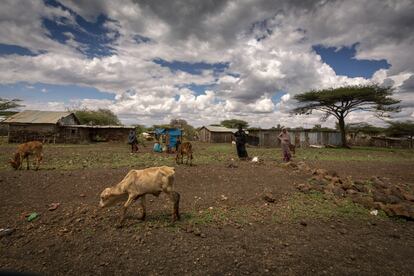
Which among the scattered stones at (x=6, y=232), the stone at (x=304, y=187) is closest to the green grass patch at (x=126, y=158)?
the stone at (x=304, y=187)

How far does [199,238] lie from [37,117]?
37140mm

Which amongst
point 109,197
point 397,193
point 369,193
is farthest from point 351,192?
point 109,197

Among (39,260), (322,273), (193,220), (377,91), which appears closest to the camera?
(322,273)

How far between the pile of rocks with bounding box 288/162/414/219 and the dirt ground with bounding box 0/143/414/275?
360 millimetres

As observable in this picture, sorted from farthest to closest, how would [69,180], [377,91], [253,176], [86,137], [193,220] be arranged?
[86,137]
[377,91]
[253,176]
[69,180]
[193,220]

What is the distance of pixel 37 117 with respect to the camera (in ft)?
110

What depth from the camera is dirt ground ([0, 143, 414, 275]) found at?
154 inches

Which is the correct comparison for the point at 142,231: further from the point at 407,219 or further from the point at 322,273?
the point at 407,219

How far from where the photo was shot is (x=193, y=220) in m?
5.51

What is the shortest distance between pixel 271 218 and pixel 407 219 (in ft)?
11.2

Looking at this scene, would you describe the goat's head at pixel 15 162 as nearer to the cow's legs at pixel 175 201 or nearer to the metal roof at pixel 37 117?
the cow's legs at pixel 175 201

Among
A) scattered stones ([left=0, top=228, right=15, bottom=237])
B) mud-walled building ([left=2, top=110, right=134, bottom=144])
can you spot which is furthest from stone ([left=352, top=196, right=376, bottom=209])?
mud-walled building ([left=2, top=110, right=134, bottom=144])

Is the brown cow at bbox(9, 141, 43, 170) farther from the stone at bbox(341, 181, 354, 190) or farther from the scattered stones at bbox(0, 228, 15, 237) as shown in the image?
the stone at bbox(341, 181, 354, 190)

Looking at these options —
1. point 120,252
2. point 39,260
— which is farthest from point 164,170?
point 39,260
